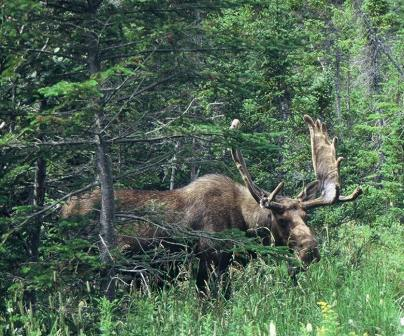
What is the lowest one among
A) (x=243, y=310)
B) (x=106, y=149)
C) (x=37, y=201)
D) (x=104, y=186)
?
(x=243, y=310)

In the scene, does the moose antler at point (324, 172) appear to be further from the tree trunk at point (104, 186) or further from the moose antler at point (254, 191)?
the tree trunk at point (104, 186)

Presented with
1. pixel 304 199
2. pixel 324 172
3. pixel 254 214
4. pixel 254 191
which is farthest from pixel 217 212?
pixel 324 172

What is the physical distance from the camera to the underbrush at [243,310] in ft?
20.4

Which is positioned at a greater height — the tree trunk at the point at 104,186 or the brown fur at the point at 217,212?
the tree trunk at the point at 104,186

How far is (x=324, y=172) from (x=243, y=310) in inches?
185

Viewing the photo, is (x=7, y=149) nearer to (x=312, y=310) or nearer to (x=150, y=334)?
(x=150, y=334)

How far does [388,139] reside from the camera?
58.1ft

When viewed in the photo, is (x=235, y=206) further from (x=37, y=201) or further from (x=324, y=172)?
(x=37, y=201)

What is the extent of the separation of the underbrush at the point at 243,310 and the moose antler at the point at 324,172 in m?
1.60

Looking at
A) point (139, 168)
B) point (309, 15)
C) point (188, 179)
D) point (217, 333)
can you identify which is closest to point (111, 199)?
point (139, 168)

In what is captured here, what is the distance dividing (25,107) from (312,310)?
295 centimetres

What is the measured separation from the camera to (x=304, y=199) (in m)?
11.0

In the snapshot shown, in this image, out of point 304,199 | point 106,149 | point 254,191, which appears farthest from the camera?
point 304,199

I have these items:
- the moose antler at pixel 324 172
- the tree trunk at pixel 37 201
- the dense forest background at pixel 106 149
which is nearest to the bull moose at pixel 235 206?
the moose antler at pixel 324 172
